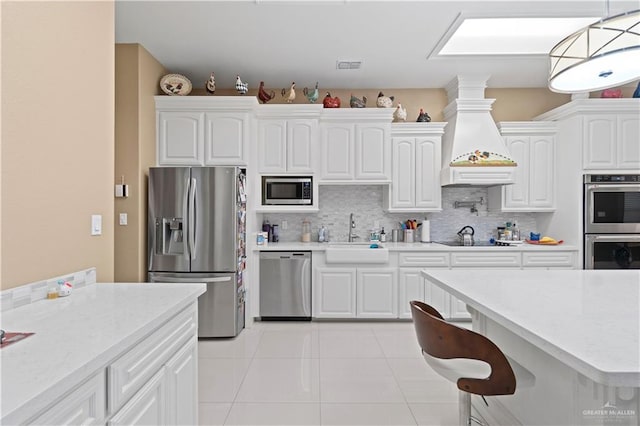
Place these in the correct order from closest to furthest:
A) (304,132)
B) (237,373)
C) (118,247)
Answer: (237,373)
(118,247)
(304,132)

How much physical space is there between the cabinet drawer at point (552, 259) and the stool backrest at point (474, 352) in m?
3.16

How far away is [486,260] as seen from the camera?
13.5 feet

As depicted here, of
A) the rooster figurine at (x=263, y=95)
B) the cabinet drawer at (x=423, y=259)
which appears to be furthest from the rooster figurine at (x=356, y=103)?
the cabinet drawer at (x=423, y=259)

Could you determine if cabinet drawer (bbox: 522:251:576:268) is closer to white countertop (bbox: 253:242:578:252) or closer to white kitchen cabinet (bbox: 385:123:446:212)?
white countertop (bbox: 253:242:578:252)

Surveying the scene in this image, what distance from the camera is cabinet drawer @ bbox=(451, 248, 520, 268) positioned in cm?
410

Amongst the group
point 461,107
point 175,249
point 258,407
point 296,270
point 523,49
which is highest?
point 523,49

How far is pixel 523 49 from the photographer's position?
3.81 m

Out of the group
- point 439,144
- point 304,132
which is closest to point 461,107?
point 439,144

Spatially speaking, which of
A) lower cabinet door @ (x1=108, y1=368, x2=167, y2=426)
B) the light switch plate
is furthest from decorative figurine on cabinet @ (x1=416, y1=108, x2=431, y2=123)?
lower cabinet door @ (x1=108, y1=368, x2=167, y2=426)

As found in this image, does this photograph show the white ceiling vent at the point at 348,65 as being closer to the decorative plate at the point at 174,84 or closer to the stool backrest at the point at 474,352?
the decorative plate at the point at 174,84

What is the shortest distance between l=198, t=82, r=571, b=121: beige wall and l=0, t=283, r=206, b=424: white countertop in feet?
12.1

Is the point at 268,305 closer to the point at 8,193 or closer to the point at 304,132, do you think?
the point at 304,132

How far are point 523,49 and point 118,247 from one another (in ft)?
15.3

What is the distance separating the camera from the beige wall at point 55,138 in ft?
4.76
